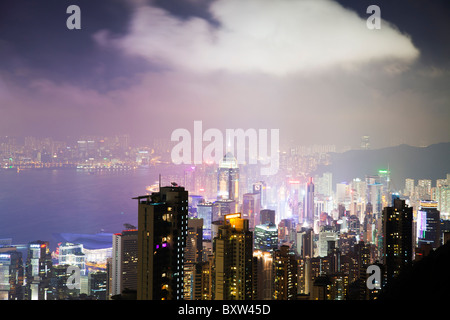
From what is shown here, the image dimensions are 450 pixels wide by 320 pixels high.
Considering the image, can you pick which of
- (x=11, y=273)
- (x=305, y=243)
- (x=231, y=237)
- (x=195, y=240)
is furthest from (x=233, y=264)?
(x=305, y=243)

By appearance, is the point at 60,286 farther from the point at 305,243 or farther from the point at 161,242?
the point at 305,243

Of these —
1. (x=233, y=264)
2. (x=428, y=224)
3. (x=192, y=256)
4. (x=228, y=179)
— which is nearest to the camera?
(x=233, y=264)

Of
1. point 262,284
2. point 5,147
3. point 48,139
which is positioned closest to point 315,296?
point 262,284

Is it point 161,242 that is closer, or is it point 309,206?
point 161,242

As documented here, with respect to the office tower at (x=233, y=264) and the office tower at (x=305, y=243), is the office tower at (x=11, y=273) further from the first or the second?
the office tower at (x=305, y=243)

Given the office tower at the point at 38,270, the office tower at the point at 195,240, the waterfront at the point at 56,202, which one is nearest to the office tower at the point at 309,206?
the office tower at the point at 195,240

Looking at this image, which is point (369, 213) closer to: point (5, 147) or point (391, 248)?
point (391, 248)

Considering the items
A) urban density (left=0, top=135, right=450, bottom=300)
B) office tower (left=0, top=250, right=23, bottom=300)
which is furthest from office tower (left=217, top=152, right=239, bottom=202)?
office tower (left=0, top=250, right=23, bottom=300)

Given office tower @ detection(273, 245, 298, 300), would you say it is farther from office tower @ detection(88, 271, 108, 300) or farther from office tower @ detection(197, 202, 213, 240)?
office tower @ detection(88, 271, 108, 300)
